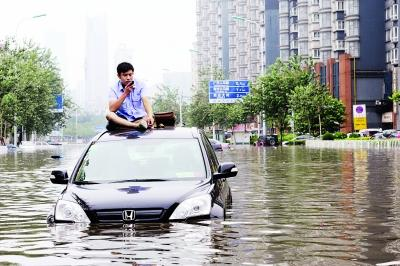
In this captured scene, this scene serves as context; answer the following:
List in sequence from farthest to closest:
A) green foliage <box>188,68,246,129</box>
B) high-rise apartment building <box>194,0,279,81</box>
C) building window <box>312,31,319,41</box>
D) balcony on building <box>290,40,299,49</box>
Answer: high-rise apartment building <box>194,0,279,81</box>
balcony on building <box>290,40,299,49</box>
building window <box>312,31,319,41</box>
green foliage <box>188,68,246,129</box>

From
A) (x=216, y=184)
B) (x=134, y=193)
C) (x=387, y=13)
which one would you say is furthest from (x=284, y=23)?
(x=134, y=193)

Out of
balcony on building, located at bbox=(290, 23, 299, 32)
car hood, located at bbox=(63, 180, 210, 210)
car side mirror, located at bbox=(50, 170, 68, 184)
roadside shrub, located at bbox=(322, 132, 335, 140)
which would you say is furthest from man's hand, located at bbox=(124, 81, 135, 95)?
balcony on building, located at bbox=(290, 23, 299, 32)

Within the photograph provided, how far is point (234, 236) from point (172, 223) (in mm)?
798

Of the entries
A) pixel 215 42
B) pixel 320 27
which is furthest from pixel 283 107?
pixel 215 42

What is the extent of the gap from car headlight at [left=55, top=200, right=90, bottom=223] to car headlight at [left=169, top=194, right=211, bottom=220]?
836mm

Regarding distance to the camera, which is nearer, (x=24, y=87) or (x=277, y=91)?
(x=24, y=87)

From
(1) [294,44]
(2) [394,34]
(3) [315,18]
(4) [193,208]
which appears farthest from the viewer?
(1) [294,44]

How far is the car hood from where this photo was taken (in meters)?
7.93

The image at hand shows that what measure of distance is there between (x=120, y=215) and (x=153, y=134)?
1888 millimetres

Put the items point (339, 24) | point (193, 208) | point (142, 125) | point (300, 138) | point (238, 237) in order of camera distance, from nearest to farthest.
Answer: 1. point (193, 208)
2. point (238, 237)
3. point (142, 125)
4. point (300, 138)
5. point (339, 24)

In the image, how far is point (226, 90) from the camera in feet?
256

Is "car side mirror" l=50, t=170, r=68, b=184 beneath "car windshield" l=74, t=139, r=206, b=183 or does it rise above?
beneath

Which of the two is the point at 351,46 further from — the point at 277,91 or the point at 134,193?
the point at 134,193

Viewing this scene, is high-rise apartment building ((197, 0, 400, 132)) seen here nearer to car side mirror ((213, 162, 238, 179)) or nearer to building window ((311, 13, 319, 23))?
building window ((311, 13, 319, 23))
